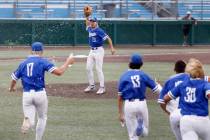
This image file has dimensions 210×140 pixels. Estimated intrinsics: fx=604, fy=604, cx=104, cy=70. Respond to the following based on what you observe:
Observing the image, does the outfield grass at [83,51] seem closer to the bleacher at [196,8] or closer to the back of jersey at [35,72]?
the bleacher at [196,8]

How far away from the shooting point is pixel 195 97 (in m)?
8.28

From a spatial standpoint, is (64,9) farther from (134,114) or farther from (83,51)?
(134,114)

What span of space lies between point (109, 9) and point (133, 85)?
2823 centimetres

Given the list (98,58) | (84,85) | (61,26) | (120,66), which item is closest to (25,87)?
(98,58)

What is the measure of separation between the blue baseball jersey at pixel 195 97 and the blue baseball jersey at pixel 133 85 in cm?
143

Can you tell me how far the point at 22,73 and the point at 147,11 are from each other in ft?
95.9

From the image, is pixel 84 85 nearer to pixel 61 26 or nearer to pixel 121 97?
pixel 121 97

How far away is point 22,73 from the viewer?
10.5 metres

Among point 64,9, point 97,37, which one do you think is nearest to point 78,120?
point 97,37

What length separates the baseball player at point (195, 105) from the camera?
26.7 feet

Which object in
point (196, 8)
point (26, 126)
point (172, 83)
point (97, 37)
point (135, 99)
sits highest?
point (196, 8)

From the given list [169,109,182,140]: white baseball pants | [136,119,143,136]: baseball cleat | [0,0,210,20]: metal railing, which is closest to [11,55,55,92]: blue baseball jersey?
[136,119,143,136]: baseball cleat

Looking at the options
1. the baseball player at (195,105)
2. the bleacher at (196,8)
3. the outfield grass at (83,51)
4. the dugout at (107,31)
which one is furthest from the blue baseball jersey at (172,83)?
the bleacher at (196,8)

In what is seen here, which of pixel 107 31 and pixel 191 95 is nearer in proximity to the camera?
pixel 191 95
